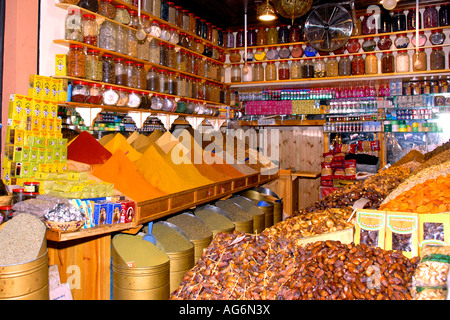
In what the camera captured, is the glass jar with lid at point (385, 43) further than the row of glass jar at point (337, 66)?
Yes

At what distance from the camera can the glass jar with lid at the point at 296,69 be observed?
5.55 meters

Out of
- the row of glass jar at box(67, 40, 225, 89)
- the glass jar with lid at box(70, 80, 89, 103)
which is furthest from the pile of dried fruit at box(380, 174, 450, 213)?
the row of glass jar at box(67, 40, 225, 89)

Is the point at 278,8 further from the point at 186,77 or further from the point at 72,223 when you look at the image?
the point at 72,223

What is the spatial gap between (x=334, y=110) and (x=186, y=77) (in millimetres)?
2293

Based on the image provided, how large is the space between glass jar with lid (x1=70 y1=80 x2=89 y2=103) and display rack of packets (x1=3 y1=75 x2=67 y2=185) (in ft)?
1.25

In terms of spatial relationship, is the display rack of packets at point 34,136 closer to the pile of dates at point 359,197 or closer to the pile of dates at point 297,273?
the pile of dates at point 297,273

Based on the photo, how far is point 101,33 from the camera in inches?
131

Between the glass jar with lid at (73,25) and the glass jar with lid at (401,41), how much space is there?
3.92 metres

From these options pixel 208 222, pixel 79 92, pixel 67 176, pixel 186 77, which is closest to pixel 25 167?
pixel 67 176

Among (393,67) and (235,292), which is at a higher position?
(393,67)

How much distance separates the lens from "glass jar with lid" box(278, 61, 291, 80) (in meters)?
5.62

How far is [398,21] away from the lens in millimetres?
5105

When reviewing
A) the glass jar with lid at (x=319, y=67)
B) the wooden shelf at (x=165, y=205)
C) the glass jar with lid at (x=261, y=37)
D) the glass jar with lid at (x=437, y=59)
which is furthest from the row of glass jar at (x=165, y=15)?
the glass jar with lid at (x=437, y=59)
